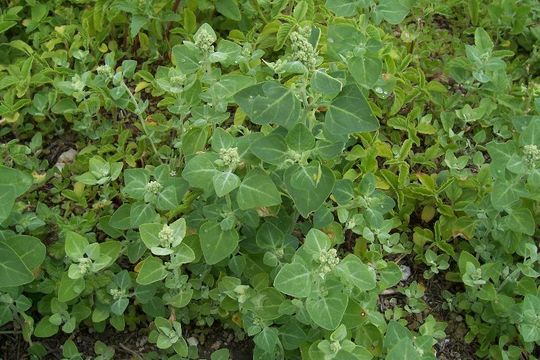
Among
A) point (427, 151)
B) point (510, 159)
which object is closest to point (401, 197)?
point (427, 151)

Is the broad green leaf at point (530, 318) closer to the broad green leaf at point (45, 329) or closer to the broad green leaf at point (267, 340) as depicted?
the broad green leaf at point (267, 340)

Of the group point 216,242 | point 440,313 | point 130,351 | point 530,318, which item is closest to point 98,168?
point 216,242

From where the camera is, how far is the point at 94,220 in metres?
3.06

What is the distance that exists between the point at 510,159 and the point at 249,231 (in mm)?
1155

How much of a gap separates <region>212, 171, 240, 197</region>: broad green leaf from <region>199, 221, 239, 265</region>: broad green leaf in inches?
9.6

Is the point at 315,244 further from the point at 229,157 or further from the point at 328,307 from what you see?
the point at 229,157

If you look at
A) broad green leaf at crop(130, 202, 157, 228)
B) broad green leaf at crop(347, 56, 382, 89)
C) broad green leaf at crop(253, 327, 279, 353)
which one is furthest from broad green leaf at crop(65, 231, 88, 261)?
broad green leaf at crop(347, 56, 382, 89)

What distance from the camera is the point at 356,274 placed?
241cm

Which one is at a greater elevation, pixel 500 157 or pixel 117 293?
pixel 500 157

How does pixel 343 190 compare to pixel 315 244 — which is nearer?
pixel 315 244

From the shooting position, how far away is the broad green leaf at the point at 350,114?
7.61ft

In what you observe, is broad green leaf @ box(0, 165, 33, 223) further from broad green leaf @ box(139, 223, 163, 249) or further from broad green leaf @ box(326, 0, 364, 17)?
broad green leaf @ box(326, 0, 364, 17)

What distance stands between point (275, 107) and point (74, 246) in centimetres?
101

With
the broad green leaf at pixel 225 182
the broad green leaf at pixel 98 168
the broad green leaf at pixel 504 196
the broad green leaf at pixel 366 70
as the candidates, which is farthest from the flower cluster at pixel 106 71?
the broad green leaf at pixel 504 196
